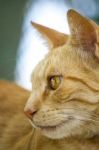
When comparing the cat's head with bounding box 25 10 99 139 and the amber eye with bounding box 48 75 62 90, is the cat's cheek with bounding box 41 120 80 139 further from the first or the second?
the amber eye with bounding box 48 75 62 90

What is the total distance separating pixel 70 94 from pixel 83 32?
17 cm

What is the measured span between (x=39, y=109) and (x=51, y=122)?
0.05m

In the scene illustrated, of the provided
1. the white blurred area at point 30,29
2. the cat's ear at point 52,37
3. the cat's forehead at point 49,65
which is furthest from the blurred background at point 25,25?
the cat's forehead at point 49,65

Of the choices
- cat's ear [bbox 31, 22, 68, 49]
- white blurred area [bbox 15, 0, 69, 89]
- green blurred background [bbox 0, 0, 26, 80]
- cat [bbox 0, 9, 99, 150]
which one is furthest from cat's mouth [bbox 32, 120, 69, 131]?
green blurred background [bbox 0, 0, 26, 80]

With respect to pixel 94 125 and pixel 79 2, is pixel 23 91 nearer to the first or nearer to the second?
pixel 94 125

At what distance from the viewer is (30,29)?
92.0 inches

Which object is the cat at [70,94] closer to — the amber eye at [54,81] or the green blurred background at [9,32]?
the amber eye at [54,81]

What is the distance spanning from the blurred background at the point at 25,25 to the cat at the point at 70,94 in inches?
42.4

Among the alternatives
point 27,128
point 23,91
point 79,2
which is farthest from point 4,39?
point 27,128

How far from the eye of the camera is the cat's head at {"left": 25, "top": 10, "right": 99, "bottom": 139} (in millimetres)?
1056

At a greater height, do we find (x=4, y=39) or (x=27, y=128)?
(x=4, y=39)

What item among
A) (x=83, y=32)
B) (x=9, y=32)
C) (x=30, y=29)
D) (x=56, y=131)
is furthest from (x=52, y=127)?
(x=9, y=32)

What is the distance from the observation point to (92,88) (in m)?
1.05

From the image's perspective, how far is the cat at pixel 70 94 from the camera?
3.47ft
